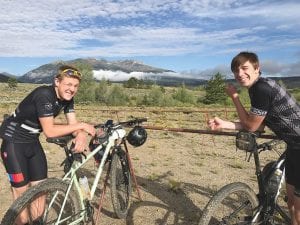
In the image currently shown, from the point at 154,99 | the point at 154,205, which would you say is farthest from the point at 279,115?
the point at 154,99

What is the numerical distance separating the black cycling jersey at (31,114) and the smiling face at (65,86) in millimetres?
63

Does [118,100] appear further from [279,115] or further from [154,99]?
[279,115]

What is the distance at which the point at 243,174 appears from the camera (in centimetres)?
941

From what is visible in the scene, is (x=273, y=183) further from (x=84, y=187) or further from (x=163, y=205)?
(x=163, y=205)

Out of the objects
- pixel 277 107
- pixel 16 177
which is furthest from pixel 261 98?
pixel 16 177

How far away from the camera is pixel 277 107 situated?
3.93 meters

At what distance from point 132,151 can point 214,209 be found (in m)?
8.79

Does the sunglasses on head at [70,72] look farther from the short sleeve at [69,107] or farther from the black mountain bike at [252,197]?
the black mountain bike at [252,197]

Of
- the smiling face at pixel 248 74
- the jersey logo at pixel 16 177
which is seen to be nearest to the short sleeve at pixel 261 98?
the smiling face at pixel 248 74

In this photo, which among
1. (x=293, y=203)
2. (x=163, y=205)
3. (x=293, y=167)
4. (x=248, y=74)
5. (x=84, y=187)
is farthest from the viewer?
(x=163, y=205)

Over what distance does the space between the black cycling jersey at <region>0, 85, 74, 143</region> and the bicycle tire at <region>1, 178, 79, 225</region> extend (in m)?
0.72

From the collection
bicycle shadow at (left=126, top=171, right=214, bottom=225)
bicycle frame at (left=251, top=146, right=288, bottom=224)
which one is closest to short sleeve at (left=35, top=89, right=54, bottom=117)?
bicycle frame at (left=251, top=146, right=288, bottom=224)

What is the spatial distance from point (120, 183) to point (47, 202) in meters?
2.02

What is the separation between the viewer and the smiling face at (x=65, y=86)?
175 inches
